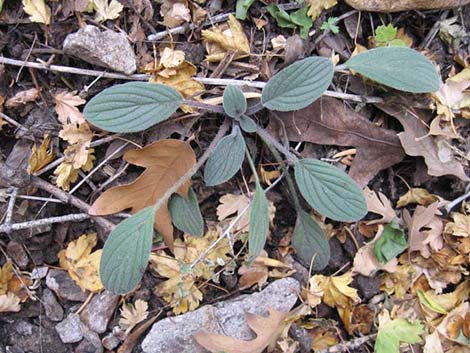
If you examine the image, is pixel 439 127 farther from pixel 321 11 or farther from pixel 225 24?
pixel 225 24

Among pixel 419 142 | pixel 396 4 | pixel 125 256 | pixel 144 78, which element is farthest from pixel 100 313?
pixel 396 4

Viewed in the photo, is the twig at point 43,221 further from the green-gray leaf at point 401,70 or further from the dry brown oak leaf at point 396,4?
the dry brown oak leaf at point 396,4

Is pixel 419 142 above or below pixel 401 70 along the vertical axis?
below

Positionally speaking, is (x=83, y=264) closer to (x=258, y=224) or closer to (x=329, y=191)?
(x=258, y=224)

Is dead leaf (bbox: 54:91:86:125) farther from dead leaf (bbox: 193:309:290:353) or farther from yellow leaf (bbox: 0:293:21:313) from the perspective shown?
dead leaf (bbox: 193:309:290:353)

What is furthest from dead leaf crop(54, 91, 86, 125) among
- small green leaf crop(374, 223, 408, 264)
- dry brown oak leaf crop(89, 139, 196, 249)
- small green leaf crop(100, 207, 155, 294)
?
small green leaf crop(374, 223, 408, 264)

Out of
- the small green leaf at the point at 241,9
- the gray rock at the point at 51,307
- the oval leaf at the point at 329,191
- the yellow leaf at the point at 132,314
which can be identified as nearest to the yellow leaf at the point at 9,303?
the gray rock at the point at 51,307

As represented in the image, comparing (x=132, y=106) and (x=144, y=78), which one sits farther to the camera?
(x=144, y=78)
